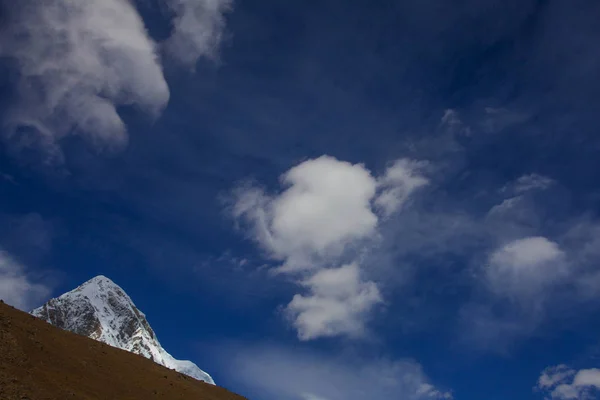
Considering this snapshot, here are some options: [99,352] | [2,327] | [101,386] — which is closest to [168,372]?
[99,352]

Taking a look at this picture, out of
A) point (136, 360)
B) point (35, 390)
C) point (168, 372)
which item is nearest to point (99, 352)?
point (136, 360)

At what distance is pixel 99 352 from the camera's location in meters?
46.3

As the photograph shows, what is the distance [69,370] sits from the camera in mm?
37938

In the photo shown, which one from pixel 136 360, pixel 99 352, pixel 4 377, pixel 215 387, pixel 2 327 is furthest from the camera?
pixel 215 387

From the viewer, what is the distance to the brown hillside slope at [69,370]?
106 feet

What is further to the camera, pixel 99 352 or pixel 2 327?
pixel 99 352

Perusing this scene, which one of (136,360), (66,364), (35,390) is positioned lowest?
(35,390)

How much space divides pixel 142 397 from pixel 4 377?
1369cm

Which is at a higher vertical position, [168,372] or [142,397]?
[168,372]

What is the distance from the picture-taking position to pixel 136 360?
50.8 m

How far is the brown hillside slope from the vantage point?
1276 inches

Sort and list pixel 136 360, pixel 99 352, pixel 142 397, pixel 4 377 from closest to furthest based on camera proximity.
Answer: pixel 4 377 → pixel 142 397 → pixel 99 352 → pixel 136 360

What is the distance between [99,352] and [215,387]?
16.7 m

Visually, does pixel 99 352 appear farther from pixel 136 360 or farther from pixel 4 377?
pixel 4 377
